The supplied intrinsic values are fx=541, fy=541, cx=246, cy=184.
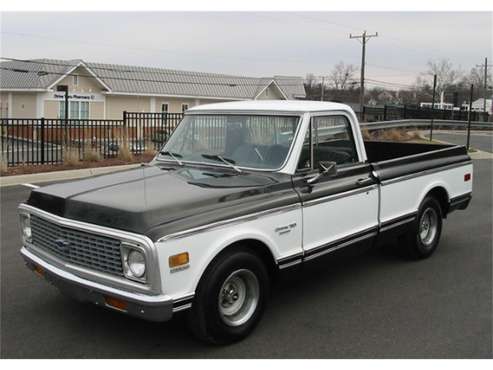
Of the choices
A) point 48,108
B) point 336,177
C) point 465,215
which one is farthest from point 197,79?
point 336,177

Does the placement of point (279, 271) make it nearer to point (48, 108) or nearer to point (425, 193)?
point (425, 193)

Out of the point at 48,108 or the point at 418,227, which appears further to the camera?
the point at 48,108

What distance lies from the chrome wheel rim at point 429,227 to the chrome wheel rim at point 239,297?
2992 millimetres

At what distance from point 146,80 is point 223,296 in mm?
43652

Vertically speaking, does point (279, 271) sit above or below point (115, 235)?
below

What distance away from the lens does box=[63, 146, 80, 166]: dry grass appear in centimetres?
1577

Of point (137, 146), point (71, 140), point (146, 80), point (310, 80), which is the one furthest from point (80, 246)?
point (310, 80)

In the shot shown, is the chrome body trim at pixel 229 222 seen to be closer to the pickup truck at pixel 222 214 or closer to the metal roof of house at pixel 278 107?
the pickup truck at pixel 222 214

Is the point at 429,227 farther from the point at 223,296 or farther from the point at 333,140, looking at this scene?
the point at 223,296

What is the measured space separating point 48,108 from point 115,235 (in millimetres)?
38874

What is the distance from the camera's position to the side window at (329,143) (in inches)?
195

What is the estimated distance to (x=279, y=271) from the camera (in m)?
4.45

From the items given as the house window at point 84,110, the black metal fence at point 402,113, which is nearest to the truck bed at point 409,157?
the black metal fence at point 402,113

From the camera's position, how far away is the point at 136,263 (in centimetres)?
364
